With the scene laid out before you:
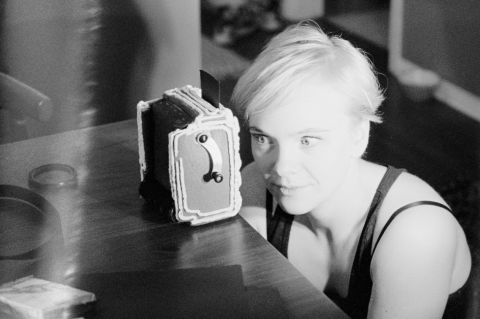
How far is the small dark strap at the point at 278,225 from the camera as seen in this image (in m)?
1.41

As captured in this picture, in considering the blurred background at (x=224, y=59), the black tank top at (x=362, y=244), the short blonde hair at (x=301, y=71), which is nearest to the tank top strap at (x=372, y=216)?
the black tank top at (x=362, y=244)

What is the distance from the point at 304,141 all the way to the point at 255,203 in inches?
10.9

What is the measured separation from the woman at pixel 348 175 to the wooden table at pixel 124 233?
141 mm

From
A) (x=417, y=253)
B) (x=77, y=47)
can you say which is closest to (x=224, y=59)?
(x=77, y=47)

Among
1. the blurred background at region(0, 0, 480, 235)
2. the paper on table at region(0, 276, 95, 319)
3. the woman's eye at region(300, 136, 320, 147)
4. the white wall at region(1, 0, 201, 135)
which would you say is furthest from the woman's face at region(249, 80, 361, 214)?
the white wall at region(1, 0, 201, 135)

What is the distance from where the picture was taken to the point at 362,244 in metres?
1.31

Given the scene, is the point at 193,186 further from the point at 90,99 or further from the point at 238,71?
the point at 238,71

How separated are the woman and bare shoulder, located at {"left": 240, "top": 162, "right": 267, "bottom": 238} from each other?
12 cm

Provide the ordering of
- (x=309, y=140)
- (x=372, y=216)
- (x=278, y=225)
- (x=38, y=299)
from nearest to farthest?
(x=38, y=299), (x=309, y=140), (x=372, y=216), (x=278, y=225)

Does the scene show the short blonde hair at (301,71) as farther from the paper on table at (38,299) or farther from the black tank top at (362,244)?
the paper on table at (38,299)

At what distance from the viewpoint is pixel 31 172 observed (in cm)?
141

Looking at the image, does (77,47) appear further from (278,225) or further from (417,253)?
(417,253)

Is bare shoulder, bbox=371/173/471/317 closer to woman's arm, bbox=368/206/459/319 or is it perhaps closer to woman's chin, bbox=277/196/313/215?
woman's arm, bbox=368/206/459/319

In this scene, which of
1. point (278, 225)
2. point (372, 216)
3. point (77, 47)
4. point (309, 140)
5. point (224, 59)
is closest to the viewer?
point (309, 140)
